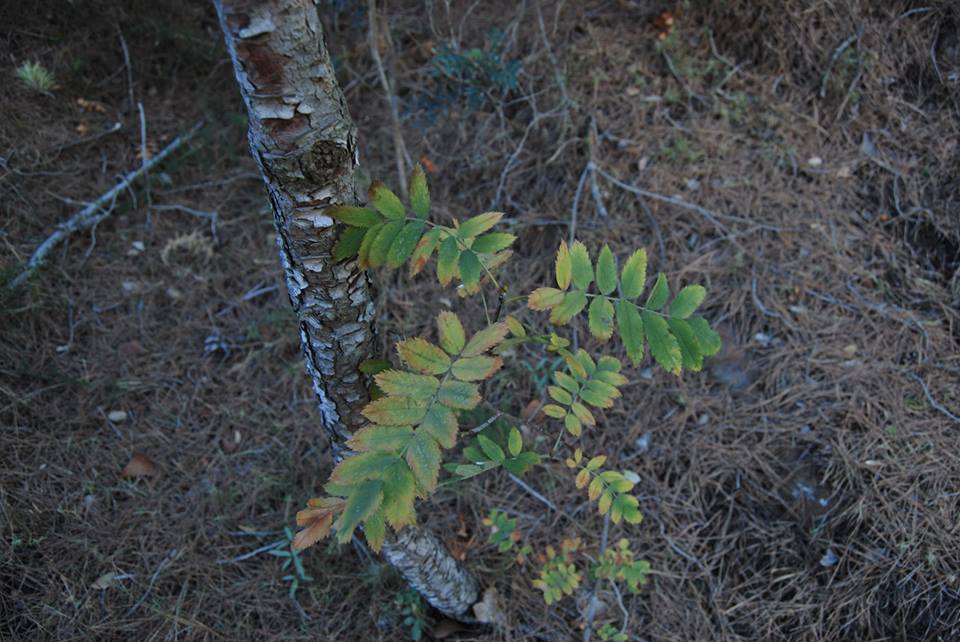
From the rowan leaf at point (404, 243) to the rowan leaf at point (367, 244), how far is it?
39mm

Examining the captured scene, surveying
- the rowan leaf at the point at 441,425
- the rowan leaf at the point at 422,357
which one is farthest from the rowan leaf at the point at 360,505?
the rowan leaf at the point at 422,357

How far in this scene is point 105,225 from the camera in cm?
290

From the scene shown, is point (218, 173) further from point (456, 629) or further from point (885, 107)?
point (885, 107)

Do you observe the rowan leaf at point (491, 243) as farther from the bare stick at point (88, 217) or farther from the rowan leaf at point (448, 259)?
the bare stick at point (88, 217)

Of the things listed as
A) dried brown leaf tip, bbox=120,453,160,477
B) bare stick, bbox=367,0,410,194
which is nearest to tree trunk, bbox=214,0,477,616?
dried brown leaf tip, bbox=120,453,160,477

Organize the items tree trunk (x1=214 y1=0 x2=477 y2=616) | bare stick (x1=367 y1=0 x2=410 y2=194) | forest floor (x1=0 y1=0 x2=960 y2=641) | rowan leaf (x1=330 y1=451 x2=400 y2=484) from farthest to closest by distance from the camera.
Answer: bare stick (x1=367 y1=0 x2=410 y2=194) < forest floor (x1=0 y1=0 x2=960 y2=641) < rowan leaf (x1=330 y1=451 x2=400 y2=484) < tree trunk (x1=214 y1=0 x2=477 y2=616)

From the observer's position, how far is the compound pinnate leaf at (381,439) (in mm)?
1079

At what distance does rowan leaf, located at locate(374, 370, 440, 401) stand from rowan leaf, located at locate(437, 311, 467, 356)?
95mm

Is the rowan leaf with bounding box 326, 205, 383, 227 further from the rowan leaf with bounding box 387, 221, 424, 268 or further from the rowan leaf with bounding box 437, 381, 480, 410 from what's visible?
the rowan leaf with bounding box 437, 381, 480, 410

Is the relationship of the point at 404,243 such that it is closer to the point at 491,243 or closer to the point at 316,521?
the point at 491,243

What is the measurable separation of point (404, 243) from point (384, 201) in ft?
0.32

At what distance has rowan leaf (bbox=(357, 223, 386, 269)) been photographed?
→ 1.18 metres

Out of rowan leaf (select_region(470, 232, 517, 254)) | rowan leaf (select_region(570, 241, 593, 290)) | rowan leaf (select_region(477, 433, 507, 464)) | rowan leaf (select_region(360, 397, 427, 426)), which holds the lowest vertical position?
rowan leaf (select_region(477, 433, 507, 464))

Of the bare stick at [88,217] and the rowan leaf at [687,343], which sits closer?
the rowan leaf at [687,343]
